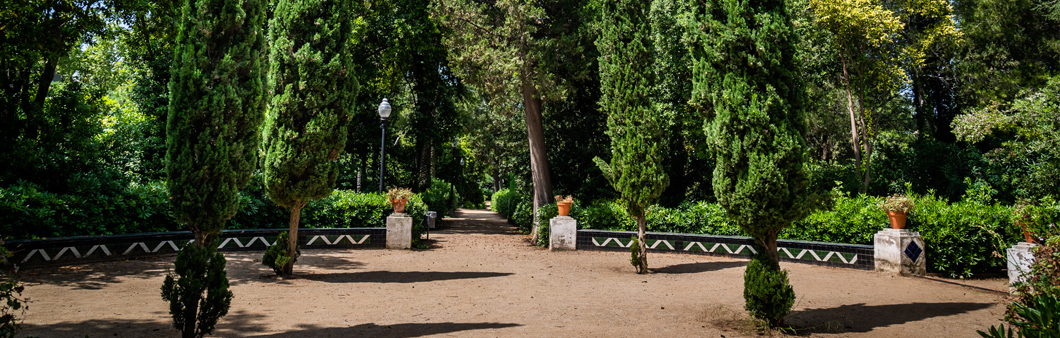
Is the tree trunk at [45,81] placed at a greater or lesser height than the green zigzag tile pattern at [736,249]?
greater

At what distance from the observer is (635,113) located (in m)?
10.0

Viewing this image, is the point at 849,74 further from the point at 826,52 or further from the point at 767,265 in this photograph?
the point at 767,265

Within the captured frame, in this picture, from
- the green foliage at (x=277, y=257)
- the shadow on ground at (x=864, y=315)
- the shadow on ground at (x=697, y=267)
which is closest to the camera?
the shadow on ground at (x=864, y=315)

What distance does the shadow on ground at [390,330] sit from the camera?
525cm

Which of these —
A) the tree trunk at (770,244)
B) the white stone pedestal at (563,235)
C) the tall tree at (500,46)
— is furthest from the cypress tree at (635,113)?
the tall tree at (500,46)

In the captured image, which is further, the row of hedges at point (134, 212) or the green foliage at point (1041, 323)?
the row of hedges at point (134, 212)

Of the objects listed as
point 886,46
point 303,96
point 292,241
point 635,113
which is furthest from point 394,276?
point 886,46

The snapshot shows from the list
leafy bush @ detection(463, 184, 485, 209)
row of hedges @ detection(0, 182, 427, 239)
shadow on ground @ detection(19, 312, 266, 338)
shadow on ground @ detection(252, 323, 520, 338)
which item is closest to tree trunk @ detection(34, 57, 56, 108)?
row of hedges @ detection(0, 182, 427, 239)

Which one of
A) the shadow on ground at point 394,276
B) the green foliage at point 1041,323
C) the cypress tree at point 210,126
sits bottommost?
the shadow on ground at point 394,276

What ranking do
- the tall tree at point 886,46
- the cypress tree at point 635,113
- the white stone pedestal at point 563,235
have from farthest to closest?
the tall tree at point 886,46 → the white stone pedestal at point 563,235 → the cypress tree at point 635,113

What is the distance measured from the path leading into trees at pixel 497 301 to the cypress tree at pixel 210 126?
2.78 ft

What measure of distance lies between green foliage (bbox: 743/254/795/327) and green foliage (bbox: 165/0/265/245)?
5.84 meters

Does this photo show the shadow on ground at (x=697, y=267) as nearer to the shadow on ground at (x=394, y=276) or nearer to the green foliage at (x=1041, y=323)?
the shadow on ground at (x=394, y=276)

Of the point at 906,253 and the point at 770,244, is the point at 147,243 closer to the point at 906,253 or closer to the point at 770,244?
the point at 770,244
